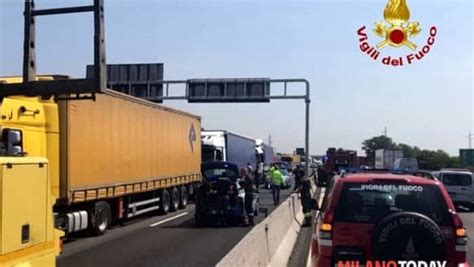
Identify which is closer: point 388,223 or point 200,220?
point 388,223

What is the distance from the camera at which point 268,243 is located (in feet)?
36.4

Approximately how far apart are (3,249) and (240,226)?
14085 mm

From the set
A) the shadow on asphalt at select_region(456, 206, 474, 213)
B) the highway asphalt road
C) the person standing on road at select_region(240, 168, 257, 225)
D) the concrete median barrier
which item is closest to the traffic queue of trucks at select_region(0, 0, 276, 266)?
the highway asphalt road

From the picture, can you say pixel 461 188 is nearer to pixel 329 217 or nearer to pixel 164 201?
pixel 164 201

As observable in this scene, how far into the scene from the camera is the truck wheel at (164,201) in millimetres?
23958

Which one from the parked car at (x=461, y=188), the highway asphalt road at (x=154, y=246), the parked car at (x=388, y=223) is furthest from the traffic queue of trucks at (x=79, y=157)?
the parked car at (x=461, y=188)

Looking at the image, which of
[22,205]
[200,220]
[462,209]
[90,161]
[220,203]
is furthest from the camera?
[462,209]

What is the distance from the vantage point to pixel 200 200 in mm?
20062

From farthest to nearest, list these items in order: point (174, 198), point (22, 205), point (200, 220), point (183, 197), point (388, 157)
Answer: point (388, 157) → point (183, 197) → point (174, 198) → point (200, 220) → point (22, 205)

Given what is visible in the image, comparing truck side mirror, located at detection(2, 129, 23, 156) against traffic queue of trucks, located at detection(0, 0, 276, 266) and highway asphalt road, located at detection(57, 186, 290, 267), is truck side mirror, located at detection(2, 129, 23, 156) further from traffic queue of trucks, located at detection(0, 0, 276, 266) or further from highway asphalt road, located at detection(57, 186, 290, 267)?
highway asphalt road, located at detection(57, 186, 290, 267)

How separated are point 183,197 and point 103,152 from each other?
10074 millimetres

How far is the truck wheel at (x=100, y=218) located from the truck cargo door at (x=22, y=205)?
1030cm

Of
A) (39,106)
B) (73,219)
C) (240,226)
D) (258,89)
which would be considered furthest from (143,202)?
(258,89)

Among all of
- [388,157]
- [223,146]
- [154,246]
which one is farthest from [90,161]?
[388,157]
